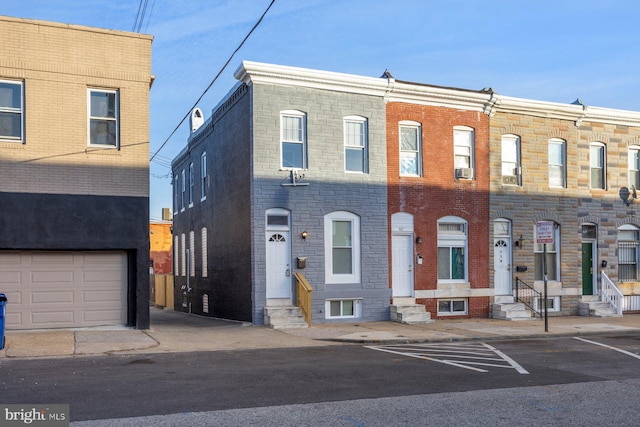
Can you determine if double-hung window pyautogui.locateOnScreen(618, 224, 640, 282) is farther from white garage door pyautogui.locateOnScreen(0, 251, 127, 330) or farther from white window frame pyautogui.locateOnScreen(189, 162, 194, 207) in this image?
white garage door pyautogui.locateOnScreen(0, 251, 127, 330)

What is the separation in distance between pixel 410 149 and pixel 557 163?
6.16 m

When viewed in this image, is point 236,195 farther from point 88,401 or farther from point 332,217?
point 88,401

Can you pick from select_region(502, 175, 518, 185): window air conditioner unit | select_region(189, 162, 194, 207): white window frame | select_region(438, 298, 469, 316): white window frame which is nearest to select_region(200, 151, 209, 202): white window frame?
select_region(189, 162, 194, 207): white window frame

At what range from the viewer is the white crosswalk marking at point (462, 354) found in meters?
13.0

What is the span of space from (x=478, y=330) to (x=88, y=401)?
12856mm

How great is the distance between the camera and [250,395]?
9.77 meters

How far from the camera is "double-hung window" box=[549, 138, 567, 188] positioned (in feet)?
82.7

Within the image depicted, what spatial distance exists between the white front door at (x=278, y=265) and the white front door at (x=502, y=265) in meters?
7.65

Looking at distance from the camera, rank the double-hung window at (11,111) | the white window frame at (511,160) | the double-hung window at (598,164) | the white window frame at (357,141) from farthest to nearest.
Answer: the double-hung window at (598,164) < the white window frame at (511,160) < the white window frame at (357,141) < the double-hung window at (11,111)

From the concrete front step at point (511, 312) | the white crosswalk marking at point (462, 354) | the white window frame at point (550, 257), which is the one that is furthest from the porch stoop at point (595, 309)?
the white crosswalk marking at point (462, 354)

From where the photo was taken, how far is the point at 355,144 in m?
22.1

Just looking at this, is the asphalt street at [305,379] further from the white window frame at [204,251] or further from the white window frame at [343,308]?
the white window frame at [204,251]

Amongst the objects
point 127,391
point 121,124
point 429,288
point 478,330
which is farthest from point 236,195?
point 127,391
